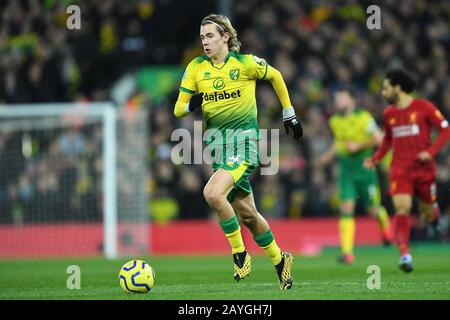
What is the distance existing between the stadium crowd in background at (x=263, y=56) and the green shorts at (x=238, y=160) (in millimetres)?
9610

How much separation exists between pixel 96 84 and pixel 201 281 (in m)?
12.5

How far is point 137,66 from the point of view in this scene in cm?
2184

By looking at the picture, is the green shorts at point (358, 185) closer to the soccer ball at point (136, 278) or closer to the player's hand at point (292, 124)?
the player's hand at point (292, 124)

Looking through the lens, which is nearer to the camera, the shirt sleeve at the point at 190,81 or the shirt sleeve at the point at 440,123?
the shirt sleeve at the point at 190,81

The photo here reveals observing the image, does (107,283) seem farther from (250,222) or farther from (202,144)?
(202,144)

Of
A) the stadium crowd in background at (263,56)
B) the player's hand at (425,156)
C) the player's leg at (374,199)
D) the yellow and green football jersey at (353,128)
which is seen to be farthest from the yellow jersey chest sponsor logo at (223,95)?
the stadium crowd in background at (263,56)

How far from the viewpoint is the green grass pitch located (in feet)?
26.5

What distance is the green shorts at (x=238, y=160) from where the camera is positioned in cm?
863

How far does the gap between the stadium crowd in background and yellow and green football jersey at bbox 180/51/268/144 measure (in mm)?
9627

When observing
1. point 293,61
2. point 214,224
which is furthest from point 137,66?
point 214,224

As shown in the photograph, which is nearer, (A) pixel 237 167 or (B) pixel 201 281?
(A) pixel 237 167

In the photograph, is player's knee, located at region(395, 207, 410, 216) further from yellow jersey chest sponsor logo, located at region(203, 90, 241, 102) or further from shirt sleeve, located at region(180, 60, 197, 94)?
shirt sleeve, located at region(180, 60, 197, 94)
